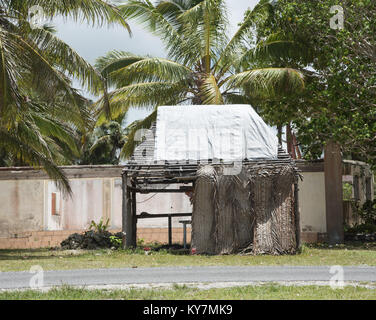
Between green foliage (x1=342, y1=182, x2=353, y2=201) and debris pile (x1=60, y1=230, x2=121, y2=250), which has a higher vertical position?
green foliage (x1=342, y1=182, x2=353, y2=201)

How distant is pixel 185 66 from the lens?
19.7 metres

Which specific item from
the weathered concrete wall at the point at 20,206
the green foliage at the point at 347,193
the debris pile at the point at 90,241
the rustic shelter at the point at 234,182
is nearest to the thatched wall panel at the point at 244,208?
the rustic shelter at the point at 234,182

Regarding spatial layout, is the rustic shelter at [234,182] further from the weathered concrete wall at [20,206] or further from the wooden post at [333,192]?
the weathered concrete wall at [20,206]

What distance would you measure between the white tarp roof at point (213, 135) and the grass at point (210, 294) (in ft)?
25.3

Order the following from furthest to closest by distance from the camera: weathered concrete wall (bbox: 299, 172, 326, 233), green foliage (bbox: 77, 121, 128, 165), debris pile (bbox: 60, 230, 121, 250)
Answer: green foliage (bbox: 77, 121, 128, 165)
weathered concrete wall (bbox: 299, 172, 326, 233)
debris pile (bbox: 60, 230, 121, 250)

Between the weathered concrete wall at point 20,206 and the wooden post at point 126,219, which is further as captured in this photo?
the weathered concrete wall at point 20,206

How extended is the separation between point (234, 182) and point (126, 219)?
10.1 ft

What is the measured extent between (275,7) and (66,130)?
781 centimetres

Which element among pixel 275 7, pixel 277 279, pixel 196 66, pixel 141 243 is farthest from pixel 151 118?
pixel 277 279

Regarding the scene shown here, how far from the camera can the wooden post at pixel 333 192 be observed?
18.5 meters

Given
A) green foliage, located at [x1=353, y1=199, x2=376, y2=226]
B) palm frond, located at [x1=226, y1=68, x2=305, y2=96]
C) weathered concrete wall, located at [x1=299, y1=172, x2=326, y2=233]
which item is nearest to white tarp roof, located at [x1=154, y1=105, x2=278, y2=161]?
palm frond, located at [x1=226, y1=68, x2=305, y2=96]

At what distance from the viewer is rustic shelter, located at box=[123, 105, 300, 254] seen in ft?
47.9

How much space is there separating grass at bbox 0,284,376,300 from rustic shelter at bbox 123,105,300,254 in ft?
22.0

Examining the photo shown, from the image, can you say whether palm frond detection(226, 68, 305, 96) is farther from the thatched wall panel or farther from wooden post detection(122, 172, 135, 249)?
wooden post detection(122, 172, 135, 249)
